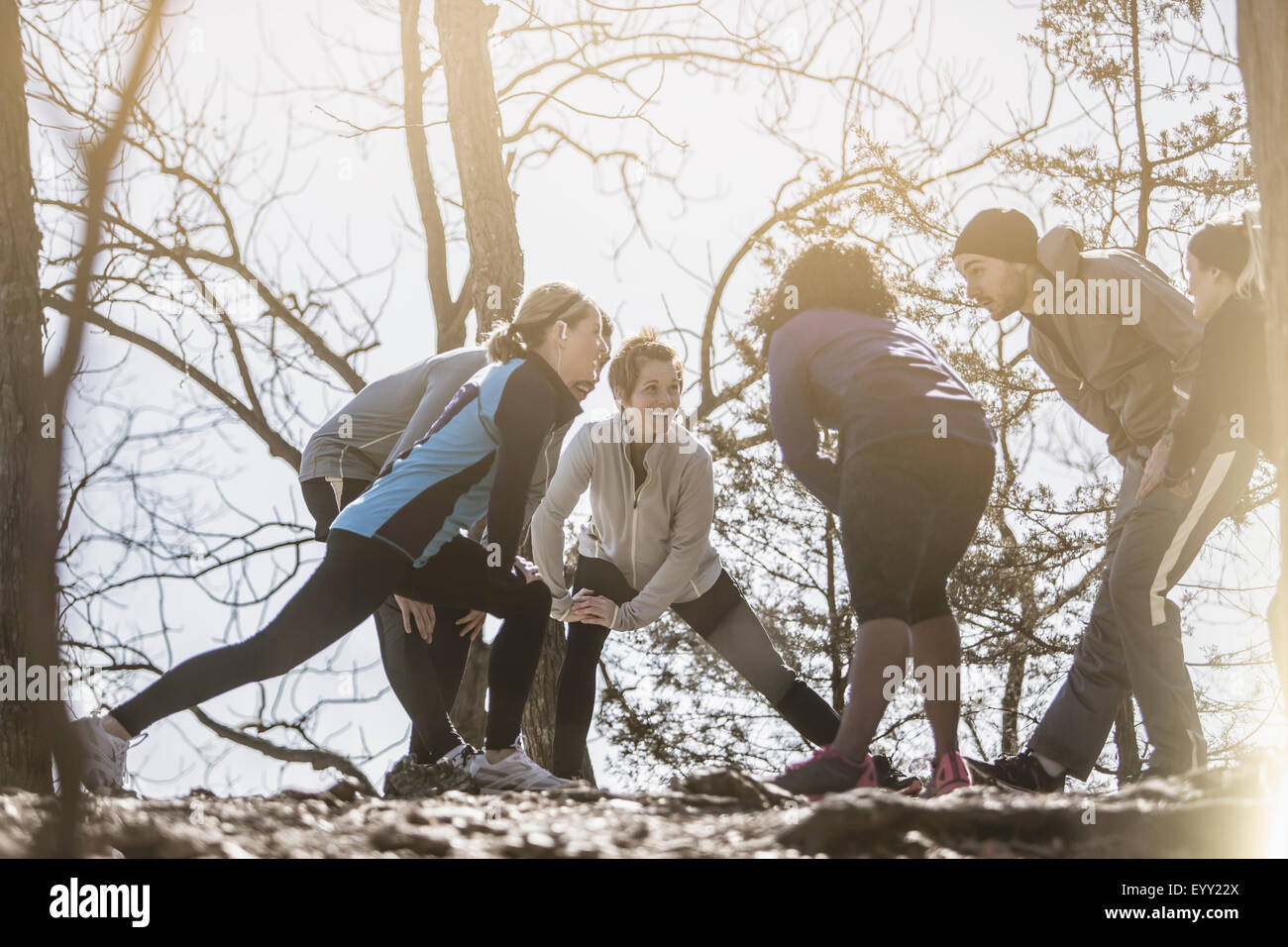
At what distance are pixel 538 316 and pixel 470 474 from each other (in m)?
0.59

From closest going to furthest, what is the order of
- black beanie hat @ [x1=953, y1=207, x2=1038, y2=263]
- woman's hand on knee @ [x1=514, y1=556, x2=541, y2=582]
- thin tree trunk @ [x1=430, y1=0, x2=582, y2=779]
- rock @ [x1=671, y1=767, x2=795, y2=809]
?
rock @ [x1=671, y1=767, x2=795, y2=809], black beanie hat @ [x1=953, y1=207, x2=1038, y2=263], woman's hand on knee @ [x1=514, y1=556, x2=541, y2=582], thin tree trunk @ [x1=430, y1=0, x2=582, y2=779]

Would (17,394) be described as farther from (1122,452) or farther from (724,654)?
(1122,452)

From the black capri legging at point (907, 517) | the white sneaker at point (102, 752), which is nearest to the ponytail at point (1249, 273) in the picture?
the black capri legging at point (907, 517)

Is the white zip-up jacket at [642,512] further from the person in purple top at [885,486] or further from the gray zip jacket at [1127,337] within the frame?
the gray zip jacket at [1127,337]

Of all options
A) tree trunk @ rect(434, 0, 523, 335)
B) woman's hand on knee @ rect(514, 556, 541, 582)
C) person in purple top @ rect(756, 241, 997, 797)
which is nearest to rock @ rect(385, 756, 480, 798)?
woman's hand on knee @ rect(514, 556, 541, 582)

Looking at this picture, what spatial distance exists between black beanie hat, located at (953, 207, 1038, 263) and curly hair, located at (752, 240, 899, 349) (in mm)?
339

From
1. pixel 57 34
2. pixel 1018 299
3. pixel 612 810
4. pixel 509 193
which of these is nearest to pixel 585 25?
pixel 509 193

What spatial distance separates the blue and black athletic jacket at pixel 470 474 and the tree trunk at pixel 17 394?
6.46 ft

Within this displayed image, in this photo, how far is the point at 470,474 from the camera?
332cm

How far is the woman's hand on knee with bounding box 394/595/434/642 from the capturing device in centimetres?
373

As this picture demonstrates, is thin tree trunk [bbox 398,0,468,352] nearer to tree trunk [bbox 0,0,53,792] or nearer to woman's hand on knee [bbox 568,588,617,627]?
tree trunk [bbox 0,0,53,792]

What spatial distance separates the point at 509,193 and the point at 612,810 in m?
5.06
